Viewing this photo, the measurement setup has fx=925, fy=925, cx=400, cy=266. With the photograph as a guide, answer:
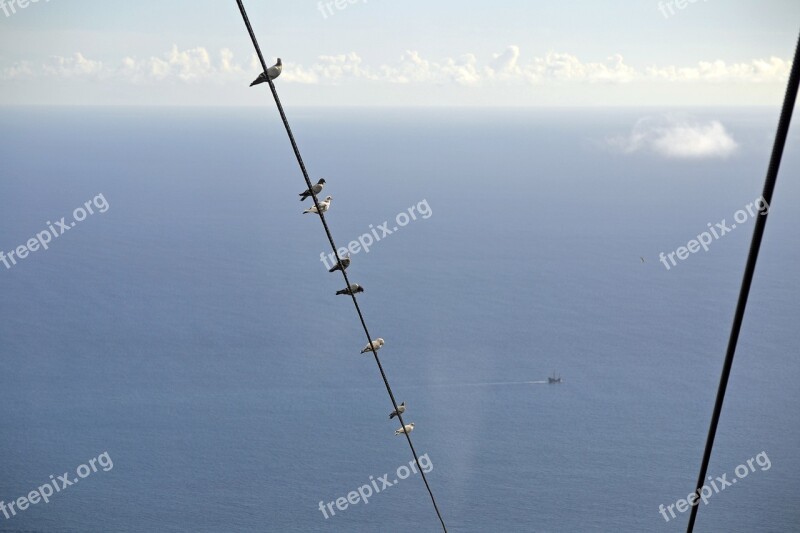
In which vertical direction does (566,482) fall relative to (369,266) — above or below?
below

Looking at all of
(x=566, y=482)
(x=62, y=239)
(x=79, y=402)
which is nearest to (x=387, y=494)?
(x=566, y=482)

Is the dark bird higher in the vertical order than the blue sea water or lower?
lower

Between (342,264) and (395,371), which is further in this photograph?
(395,371)

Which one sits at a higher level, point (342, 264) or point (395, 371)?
point (395, 371)

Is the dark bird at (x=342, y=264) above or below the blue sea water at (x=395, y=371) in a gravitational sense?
below

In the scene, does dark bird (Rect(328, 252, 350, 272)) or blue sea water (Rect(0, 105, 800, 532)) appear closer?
dark bird (Rect(328, 252, 350, 272))

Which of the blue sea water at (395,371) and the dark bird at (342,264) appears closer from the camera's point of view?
the dark bird at (342,264)

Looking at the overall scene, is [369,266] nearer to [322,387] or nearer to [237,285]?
Result: [237,285]

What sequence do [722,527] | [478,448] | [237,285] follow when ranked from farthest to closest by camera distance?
[237,285], [478,448], [722,527]
